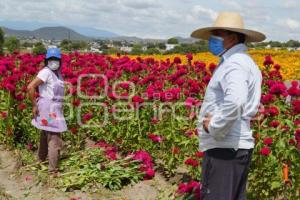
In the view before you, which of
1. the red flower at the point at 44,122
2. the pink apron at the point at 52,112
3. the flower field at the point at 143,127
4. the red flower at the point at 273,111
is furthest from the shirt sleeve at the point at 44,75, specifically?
Result: the red flower at the point at 273,111

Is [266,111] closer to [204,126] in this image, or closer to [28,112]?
[204,126]

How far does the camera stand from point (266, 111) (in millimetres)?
4539

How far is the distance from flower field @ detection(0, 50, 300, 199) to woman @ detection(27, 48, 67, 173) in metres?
0.36

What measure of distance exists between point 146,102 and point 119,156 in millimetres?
937

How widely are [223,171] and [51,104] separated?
305 centimetres

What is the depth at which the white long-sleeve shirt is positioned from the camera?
127 inches

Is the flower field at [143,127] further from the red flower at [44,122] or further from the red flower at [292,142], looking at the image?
the red flower at [44,122]

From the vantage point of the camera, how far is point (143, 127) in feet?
20.5

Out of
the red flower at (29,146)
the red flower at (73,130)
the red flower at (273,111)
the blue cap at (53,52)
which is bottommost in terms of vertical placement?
the red flower at (29,146)

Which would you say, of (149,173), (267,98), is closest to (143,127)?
(149,173)

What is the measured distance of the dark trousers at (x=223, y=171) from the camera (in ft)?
11.5

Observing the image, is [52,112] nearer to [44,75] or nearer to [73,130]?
[44,75]

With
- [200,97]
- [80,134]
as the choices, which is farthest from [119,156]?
[200,97]

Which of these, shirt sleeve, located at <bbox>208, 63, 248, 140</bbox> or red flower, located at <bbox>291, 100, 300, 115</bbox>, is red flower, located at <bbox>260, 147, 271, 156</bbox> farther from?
shirt sleeve, located at <bbox>208, 63, 248, 140</bbox>
